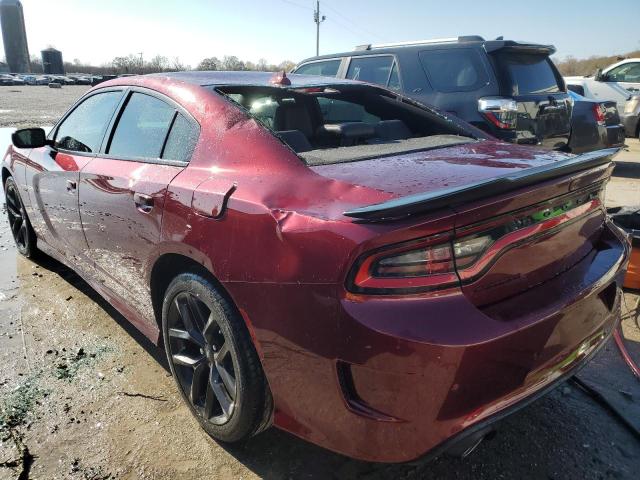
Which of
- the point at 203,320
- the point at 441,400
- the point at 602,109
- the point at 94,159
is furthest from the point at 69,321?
the point at 602,109

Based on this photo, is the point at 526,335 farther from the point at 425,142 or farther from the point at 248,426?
the point at 425,142

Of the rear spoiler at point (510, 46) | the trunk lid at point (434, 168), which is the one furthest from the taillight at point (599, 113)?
the trunk lid at point (434, 168)

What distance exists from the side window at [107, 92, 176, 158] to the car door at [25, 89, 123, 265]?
202 millimetres

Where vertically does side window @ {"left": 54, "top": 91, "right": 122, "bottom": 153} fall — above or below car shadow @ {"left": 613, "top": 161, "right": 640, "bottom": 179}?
above

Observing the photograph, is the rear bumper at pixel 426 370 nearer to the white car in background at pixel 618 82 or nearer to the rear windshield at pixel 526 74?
the rear windshield at pixel 526 74

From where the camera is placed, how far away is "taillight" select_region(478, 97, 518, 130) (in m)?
5.35

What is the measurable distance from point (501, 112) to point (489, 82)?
39cm

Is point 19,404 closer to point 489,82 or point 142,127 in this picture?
point 142,127

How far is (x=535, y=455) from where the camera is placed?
208 cm

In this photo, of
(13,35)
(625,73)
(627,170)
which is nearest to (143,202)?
(627,170)

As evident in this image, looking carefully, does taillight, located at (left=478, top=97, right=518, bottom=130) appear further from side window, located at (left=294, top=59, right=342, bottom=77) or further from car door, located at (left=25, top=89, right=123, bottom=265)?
car door, located at (left=25, top=89, right=123, bottom=265)

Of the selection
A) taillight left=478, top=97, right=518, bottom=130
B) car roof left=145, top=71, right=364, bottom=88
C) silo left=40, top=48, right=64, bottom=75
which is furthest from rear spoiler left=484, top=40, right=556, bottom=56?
silo left=40, top=48, right=64, bottom=75

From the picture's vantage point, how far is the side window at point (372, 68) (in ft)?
20.6

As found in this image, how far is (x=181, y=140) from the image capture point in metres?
2.32
